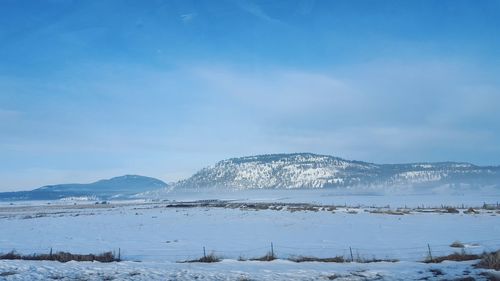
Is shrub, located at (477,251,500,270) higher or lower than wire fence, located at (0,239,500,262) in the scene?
higher

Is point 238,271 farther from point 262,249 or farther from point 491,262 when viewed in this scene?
point 262,249

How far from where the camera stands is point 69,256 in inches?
843

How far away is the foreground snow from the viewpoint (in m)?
15.6

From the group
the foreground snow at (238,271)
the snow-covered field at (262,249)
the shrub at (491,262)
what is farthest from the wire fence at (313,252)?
the shrub at (491,262)

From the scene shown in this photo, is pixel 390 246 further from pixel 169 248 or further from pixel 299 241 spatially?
pixel 169 248

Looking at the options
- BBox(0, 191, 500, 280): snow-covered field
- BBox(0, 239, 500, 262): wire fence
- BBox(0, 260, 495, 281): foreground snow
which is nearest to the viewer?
BBox(0, 260, 495, 281): foreground snow

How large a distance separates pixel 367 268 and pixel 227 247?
38.5 feet

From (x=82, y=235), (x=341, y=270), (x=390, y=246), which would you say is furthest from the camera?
(x=82, y=235)

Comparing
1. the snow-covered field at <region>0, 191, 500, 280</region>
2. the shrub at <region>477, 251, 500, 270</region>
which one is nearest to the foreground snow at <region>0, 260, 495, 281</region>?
the snow-covered field at <region>0, 191, 500, 280</region>

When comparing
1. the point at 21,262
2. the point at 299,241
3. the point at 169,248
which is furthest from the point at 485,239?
the point at 21,262

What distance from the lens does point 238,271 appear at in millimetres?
17156

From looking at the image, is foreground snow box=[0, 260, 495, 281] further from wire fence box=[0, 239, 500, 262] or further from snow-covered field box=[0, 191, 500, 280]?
wire fence box=[0, 239, 500, 262]

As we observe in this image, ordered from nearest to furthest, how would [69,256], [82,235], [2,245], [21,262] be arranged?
[21,262]
[69,256]
[2,245]
[82,235]

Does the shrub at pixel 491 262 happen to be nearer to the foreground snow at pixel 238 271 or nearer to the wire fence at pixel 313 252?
the foreground snow at pixel 238 271
